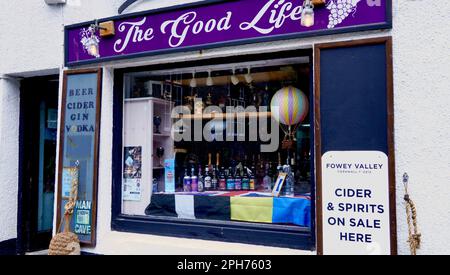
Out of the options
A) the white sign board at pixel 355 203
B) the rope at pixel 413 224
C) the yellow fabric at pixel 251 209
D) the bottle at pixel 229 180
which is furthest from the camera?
the bottle at pixel 229 180

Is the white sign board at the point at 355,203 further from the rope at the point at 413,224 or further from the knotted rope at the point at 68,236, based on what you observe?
the knotted rope at the point at 68,236

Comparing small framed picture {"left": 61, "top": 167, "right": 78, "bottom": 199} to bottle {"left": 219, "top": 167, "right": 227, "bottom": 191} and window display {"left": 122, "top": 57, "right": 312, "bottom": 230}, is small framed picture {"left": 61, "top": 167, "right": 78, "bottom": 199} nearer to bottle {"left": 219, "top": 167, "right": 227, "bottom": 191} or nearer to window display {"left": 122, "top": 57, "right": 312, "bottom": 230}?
window display {"left": 122, "top": 57, "right": 312, "bottom": 230}

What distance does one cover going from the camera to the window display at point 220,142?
4684 mm

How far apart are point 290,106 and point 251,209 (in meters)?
1.31

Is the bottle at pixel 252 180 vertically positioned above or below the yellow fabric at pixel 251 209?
above

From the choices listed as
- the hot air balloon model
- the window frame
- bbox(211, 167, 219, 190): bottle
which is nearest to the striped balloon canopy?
the hot air balloon model

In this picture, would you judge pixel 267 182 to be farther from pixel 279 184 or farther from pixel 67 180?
pixel 67 180

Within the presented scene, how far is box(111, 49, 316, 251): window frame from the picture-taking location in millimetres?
4199

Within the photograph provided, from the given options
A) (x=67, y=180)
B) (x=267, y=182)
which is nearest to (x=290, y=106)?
Result: (x=267, y=182)

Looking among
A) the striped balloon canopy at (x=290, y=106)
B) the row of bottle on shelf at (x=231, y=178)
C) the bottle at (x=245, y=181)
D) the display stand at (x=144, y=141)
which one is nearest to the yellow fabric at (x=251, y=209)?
the row of bottle on shelf at (x=231, y=178)

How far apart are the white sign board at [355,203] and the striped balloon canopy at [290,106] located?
904mm

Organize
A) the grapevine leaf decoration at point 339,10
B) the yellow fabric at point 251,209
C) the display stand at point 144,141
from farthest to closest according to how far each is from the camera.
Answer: the display stand at point 144,141
the yellow fabric at point 251,209
the grapevine leaf decoration at point 339,10

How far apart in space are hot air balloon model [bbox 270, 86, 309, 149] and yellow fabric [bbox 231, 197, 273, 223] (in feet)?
2.66
